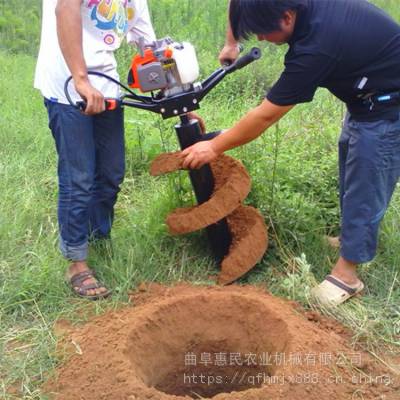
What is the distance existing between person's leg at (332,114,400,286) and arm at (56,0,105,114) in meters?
1.24

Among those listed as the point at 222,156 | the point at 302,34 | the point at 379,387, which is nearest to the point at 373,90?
the point at 302,34

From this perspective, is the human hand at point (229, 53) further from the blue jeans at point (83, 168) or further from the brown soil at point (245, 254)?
the brown soil at point (245, 254)

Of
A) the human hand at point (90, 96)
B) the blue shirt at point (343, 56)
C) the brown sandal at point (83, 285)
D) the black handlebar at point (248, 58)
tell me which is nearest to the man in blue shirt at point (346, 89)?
the blue shirt at point (343, 56)

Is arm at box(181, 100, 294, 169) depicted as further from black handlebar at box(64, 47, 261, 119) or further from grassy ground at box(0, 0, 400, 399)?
grassy ground at box(0, 0, 400, 399)

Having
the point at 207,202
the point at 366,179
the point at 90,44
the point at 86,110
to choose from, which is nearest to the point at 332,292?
the point at 366,179

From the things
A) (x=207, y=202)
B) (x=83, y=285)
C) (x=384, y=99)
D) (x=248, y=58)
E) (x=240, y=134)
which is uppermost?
(x=248, y=58)

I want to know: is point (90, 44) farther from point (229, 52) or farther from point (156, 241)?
point (156, 241)

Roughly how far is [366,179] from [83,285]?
1523mm

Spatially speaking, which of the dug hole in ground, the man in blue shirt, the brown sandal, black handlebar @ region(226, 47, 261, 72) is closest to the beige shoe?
the man in blue shirt

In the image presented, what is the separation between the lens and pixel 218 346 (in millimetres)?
2994

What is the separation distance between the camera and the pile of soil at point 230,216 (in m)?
3.07

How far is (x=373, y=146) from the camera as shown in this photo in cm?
295

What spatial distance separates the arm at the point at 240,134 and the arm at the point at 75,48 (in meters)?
0.48

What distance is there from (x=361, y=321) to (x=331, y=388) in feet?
1.90
